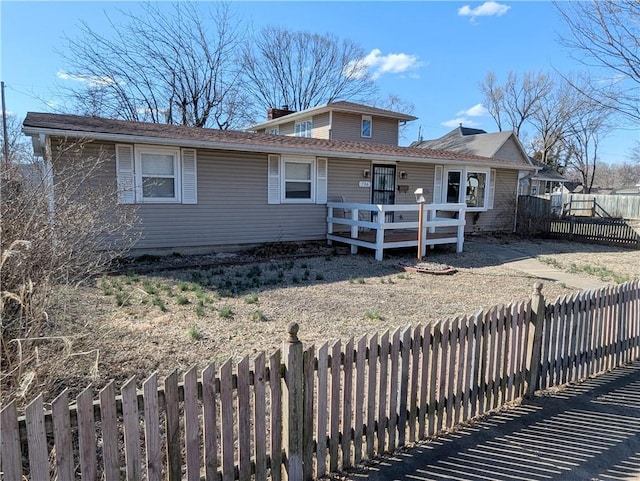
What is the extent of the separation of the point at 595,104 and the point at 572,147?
4840cm

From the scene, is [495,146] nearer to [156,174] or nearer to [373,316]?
[156,174]

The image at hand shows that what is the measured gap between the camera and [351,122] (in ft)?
60.4

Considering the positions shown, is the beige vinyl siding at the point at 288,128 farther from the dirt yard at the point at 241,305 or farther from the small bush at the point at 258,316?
Result: the small bush at the point at 258,316

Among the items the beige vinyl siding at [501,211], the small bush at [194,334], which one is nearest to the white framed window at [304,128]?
the beige vinyl siding at [501,211]

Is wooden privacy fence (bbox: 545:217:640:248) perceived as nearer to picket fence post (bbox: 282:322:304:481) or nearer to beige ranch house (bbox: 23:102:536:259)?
beige ranch house (bbox: 23:102:536:259)

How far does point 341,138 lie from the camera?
60.0 ft

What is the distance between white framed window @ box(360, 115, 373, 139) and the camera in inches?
736

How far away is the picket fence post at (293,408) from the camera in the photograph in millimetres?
2387

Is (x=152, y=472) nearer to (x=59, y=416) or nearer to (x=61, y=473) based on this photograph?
(x=61, y=473)

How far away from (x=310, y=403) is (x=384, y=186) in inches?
484

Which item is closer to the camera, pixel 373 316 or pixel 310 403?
pixel 310 403

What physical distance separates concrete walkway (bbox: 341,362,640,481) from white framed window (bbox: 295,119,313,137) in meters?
17.8

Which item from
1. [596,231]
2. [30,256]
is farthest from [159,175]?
[596,231]

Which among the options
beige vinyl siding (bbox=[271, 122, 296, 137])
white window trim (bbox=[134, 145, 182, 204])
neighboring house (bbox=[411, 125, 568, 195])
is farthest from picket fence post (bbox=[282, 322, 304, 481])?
neighboring house (bbox=[411, 125, 568, 195])
